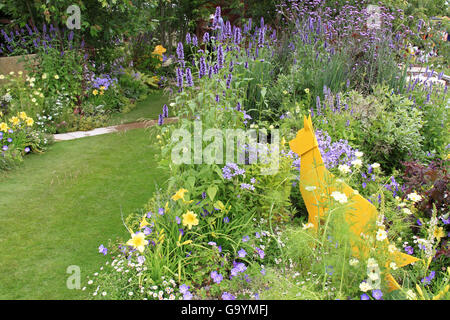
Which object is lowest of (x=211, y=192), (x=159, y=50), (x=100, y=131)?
(x=100, y=131)

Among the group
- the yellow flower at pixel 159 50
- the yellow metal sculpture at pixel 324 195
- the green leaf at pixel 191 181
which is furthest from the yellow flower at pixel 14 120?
the yellow flower at pixel 159 50

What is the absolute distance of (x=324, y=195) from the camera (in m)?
2.54

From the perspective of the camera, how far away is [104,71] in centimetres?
723

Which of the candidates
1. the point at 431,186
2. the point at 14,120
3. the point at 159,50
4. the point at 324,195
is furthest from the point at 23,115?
the point at 159,50

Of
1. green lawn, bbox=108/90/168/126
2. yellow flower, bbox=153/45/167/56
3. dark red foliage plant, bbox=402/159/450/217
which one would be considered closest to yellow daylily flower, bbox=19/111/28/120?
green lawn, bbox=108/90/168/126

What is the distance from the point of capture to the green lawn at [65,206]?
2.57 m

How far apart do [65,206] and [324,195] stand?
7.26ft

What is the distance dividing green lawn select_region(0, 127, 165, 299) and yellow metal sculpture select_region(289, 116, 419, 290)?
1402 mm

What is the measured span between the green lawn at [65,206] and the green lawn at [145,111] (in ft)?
3.15

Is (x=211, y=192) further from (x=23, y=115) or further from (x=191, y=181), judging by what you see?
(x=23, y=115)

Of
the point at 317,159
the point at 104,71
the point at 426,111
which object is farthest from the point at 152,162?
the point at 104,71

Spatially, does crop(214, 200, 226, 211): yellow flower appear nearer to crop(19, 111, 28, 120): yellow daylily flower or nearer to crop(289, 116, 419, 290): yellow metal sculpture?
crop(289, 116, 419, 290): yellow metal sculpture

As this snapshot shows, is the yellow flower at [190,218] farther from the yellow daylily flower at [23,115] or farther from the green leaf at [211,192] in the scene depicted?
the yellow daylily flower at [23,115]

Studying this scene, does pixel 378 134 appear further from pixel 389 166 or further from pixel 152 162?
pixel 152 162
